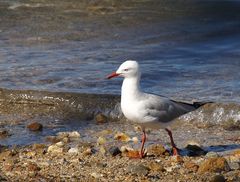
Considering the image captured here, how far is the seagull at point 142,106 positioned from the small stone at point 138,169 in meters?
0.50

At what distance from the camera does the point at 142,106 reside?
695cm

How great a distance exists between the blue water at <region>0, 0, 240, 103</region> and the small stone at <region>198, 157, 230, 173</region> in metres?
2.46

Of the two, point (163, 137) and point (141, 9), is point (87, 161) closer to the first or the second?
point (163, 137)

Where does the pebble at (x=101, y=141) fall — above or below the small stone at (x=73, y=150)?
below

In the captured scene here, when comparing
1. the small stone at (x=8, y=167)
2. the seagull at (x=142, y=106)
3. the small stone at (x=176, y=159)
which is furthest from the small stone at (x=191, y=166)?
the small stone at (x=8, y=167)

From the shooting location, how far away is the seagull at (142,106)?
6.93 metres

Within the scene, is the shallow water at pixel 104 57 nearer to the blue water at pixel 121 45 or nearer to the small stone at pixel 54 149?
the blue water at pixel 121 45

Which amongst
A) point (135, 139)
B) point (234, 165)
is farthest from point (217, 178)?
point (135, 139)

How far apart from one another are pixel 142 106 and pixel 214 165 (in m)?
1.02

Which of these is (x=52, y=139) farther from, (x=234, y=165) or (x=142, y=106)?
(x=234, y=165)

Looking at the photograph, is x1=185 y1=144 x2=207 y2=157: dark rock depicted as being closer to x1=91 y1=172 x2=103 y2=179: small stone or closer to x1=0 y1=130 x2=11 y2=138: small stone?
x1=91 y1=172 x2=103 y2=179: small stone

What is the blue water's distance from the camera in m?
9.58

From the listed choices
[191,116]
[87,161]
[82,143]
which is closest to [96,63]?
[191,116]

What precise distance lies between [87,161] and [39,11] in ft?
27.5
